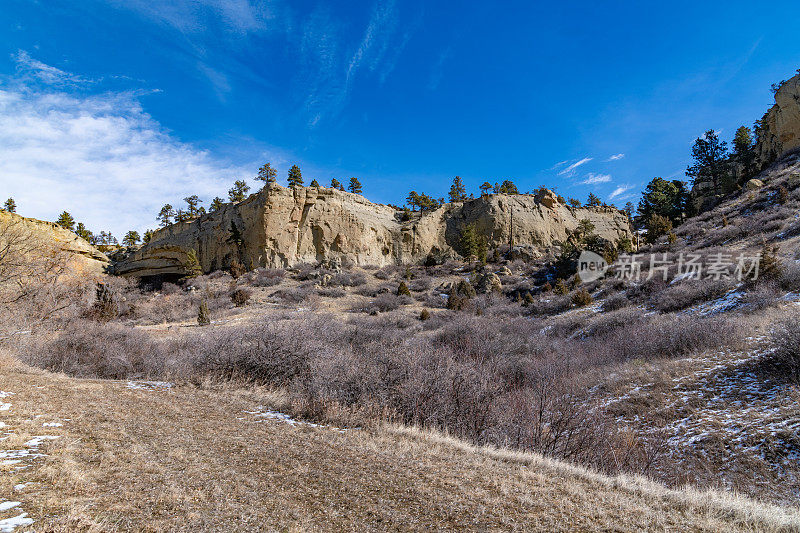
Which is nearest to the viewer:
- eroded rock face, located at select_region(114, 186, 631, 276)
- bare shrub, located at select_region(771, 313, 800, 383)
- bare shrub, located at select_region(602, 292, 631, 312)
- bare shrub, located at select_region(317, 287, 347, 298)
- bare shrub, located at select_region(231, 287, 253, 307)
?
bare shrub, located at select_region(771, 313, 800, 383)

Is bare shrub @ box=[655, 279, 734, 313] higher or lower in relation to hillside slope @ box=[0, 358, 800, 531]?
higher

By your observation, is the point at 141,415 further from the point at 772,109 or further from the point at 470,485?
the point at 772,109

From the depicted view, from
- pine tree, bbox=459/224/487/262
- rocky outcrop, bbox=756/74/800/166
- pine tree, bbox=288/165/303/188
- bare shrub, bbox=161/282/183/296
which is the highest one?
rocky outcrop, bbox=756/74/800/166

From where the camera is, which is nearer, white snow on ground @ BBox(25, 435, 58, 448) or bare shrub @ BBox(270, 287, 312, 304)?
white snow on ground @ BBox(25, 435, 58, 448)

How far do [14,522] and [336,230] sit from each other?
39.8 meters

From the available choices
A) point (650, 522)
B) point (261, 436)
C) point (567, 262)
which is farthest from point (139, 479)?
point (567, 262)

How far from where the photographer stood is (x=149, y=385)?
7891 mm

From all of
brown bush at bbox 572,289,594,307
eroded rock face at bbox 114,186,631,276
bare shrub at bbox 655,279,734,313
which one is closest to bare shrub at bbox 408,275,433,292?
eroded rock face at bbox 114,186,631,276

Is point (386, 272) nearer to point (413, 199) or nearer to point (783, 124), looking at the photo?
point (413, 199)

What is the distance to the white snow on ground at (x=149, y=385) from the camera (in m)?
7.48

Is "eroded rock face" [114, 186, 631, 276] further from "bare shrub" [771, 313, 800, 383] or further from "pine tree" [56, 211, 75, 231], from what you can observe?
"bare shrub" [771, 313, 800, 383]

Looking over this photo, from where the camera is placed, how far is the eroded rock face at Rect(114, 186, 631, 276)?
39281 millimetres

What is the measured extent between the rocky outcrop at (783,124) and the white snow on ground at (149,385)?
5452 cm

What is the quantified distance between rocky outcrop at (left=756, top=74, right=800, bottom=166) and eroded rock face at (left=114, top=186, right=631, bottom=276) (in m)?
15.9
